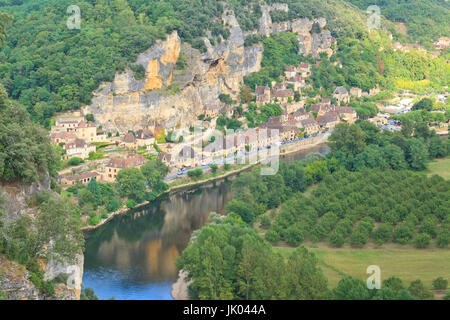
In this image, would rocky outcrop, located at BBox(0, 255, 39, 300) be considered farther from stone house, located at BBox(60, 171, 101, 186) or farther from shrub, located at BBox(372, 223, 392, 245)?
stone house, located at BBox(60, 171, 101, 186)

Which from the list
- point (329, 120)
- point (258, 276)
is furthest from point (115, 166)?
point (329, 120)

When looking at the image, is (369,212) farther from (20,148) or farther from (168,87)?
(168,87)

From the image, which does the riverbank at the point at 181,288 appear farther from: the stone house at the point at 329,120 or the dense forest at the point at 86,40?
the stone house at the point at 329,120

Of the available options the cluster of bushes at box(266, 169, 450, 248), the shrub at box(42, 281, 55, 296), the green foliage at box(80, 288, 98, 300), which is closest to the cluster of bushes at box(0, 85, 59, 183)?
the shrub at box(42, 281, 55, 296)

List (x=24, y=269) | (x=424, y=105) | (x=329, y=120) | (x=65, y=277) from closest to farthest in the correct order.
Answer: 1. (x=24, y=269)
2. (x=65, y=277)
3. (x=329, y=120)
4. (x=424, y=105)

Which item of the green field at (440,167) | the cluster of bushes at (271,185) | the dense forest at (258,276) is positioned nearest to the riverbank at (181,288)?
the dense forest at (258,276)

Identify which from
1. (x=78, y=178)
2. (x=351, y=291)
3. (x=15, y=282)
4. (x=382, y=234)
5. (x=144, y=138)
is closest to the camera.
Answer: (x=15, y=282)

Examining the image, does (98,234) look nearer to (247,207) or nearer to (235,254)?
(247,207)
